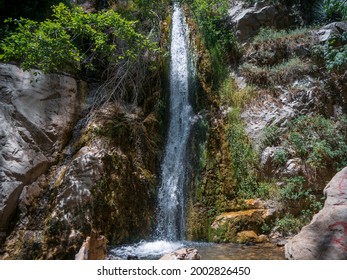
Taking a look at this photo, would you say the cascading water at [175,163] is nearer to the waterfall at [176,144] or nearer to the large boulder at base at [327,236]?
the waterfall at [176,144]

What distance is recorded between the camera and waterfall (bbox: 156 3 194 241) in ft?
22.5

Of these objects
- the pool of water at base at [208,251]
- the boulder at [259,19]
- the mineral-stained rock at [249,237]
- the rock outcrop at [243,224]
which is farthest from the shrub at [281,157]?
the boulder at [259,19]

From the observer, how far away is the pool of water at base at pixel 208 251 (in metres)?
4.90

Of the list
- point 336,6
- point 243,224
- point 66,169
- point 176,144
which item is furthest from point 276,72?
point 66,169

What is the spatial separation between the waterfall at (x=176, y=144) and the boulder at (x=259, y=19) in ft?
5.96

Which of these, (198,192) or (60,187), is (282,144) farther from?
(60,187)

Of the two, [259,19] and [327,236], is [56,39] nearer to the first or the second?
Answer: [259,19]

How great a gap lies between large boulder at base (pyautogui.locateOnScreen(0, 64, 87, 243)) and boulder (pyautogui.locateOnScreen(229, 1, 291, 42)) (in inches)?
209

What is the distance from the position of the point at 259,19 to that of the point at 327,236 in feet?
25.0

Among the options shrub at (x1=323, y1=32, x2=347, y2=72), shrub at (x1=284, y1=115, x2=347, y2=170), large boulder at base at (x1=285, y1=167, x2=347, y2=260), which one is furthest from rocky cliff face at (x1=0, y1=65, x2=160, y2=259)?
shrub at (x1=323, y1=32, x2=347, y2=72)

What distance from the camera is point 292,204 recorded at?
6246 mm

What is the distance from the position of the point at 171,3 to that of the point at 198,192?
740 cm

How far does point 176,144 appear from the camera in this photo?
26.2ft

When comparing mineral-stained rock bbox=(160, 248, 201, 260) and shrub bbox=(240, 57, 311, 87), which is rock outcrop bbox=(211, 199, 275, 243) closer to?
mineral-stained rock bbox=(160, 248, 201, 260)
